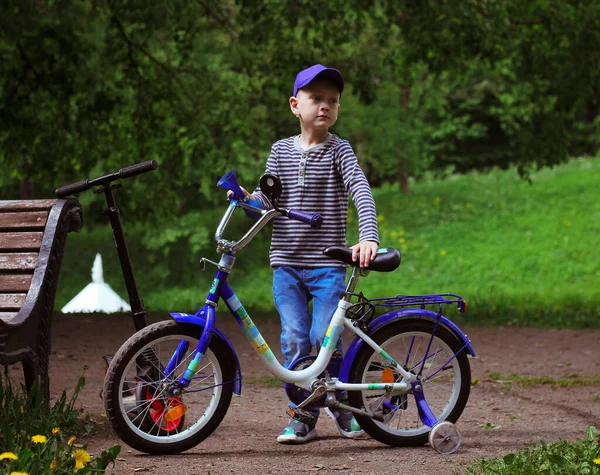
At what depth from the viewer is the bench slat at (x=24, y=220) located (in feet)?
16.0

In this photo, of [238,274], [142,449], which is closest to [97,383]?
[142,449]

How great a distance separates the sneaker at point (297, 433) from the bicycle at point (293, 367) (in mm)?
164

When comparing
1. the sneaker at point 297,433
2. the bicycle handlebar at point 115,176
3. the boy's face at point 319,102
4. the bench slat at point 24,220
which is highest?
the boy's face at point 319,102

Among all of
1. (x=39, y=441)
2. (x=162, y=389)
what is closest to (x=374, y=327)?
(x=162, y=389)

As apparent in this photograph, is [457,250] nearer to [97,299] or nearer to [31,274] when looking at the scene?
[97,299]

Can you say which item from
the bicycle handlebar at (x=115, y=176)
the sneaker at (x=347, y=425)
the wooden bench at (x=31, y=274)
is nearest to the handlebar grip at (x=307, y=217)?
the bicycle handlebar at (x=115, y=176)

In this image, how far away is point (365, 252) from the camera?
428cm

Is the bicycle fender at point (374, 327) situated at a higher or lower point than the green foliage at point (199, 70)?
lower

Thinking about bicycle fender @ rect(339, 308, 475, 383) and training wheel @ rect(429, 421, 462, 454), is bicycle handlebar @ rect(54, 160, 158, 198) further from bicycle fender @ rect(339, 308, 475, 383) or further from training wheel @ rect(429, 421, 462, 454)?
training wheel @ rect(429, 421, 462, 454)

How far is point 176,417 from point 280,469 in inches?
20.6

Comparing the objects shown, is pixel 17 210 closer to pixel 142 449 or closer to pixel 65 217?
pixel 65 217

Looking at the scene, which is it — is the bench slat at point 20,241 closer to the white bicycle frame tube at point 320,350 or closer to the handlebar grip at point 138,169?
the handlebar grip at point 138,169

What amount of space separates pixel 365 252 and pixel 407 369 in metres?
0.72

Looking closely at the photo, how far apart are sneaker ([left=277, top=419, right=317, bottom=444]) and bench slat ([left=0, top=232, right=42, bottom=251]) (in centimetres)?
147
